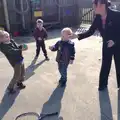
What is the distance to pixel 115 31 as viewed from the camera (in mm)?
4262

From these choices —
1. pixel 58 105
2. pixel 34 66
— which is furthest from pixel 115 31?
pixel 34 66

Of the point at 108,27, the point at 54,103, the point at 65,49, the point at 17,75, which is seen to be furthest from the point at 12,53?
the point at 108,27

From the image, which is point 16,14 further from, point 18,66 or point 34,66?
point 18,66

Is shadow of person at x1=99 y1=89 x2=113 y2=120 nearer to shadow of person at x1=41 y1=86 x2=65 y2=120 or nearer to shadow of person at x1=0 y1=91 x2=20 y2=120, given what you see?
shadow of person at x1=41 y1=86 x2=65 y2=120

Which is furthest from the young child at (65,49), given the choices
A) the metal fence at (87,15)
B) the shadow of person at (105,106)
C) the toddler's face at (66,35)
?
the metal fence at (87,15)

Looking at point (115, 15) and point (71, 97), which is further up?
point (115, 15)

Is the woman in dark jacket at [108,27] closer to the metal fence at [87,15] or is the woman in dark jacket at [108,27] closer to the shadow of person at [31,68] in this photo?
the shadow of person at [31,68]

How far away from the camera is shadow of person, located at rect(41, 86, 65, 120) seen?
4.04 meters

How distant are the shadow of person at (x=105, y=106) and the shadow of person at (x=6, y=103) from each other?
5.04 ft

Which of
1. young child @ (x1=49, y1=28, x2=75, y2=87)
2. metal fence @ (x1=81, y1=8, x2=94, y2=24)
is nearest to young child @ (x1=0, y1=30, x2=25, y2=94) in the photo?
young child @ (x1=49, y1=28, x2=75, y2=87)

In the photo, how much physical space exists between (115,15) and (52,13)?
849 cm

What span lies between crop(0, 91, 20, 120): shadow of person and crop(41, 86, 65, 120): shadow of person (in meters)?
0.61

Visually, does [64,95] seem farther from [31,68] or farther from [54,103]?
[31,68]

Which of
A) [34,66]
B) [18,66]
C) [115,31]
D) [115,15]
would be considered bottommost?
[34,66]
